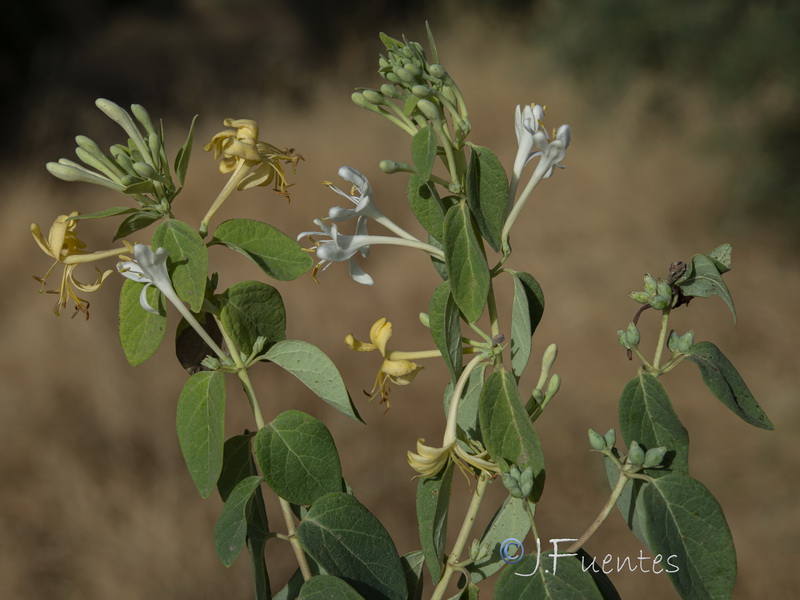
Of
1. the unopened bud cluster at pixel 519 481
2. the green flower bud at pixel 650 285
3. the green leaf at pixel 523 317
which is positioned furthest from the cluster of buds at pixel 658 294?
the unopened bud cluster at pixel 519 481

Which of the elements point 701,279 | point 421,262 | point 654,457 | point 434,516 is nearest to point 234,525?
point 434,516

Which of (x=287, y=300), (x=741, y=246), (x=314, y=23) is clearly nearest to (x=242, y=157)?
(x=287, y=300)

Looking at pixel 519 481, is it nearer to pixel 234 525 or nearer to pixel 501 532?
pixel 501 532

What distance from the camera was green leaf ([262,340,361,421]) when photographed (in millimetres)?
805

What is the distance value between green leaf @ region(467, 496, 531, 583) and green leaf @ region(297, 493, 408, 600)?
0.10m

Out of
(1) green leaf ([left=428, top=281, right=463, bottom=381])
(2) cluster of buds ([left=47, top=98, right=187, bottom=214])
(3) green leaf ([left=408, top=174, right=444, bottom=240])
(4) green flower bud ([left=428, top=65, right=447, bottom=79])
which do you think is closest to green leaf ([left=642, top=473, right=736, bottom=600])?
(1) green leaf ([left=428, top=281, right=463, bottom=381])

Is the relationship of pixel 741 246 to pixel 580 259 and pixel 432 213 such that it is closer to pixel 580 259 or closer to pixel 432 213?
pixel 580 259

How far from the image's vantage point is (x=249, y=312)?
2.69ft

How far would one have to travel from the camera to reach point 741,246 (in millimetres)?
6004

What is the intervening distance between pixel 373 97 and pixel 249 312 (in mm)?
265

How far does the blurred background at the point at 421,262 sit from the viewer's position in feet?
12.5

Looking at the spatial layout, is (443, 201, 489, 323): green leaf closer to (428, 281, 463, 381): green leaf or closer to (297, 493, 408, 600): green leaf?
(428, 281, 463, 381): green leaf

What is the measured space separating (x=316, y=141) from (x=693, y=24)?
3528 mm

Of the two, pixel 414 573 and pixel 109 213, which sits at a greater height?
pixel 109 213
